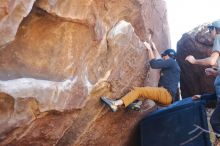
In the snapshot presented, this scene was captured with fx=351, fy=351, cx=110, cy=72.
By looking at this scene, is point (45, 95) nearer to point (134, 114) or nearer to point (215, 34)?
point (134, 114)

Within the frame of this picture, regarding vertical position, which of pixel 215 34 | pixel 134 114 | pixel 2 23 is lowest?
pixel 134 114

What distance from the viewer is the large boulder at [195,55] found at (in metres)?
9.91

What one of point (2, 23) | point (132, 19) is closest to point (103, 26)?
point (132, 19)

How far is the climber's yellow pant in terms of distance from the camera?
6590 millimetres

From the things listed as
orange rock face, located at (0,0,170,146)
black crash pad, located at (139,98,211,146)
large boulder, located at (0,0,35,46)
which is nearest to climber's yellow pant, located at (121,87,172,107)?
black crash pad, located at (139,98,211,146)

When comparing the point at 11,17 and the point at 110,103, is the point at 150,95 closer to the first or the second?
the point at 110,103

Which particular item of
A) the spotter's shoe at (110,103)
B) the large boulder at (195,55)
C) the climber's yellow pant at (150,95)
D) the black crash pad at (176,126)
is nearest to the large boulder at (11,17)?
the spotter's shoe at (110,103)

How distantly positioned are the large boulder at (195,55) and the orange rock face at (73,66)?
10.0 feet

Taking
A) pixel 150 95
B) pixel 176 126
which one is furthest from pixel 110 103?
pixel 176 126

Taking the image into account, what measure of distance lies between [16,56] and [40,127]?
119 cm

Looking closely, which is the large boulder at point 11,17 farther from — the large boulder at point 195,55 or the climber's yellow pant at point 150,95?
the large boulder at point 195,55

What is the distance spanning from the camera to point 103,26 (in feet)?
21.0

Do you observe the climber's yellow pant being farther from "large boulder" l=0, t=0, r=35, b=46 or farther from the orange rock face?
"large boulder" l=0, t=0, r=35, b=46

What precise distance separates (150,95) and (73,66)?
183 cm
